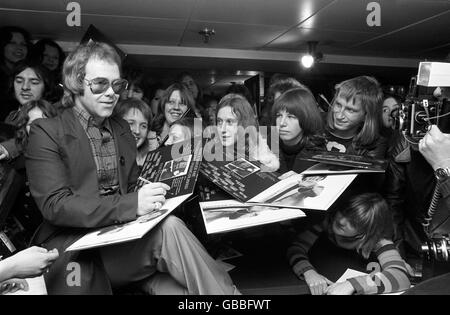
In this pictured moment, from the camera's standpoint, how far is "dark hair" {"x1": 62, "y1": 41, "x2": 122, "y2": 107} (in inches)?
45.9

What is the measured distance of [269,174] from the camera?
130 cm

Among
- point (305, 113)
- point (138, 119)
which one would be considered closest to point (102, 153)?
point (138, 119)

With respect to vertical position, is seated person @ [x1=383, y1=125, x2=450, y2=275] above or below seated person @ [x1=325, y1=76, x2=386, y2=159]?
below

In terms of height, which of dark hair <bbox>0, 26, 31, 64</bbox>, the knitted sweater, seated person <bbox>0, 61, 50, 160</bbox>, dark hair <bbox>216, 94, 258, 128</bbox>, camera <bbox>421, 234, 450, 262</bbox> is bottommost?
the knitted sweater

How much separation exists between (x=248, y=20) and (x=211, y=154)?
7.19 ft

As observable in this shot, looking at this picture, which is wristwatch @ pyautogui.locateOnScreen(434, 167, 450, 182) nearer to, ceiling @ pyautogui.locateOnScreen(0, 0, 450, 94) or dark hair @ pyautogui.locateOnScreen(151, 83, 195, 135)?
dark hair @ pyautogui.locateOnScreen(151, 83, 195, 135)

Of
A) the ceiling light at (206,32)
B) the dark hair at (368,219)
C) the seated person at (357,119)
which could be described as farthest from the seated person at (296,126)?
the ceiling light at (206,32)

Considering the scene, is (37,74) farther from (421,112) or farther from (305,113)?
(421,112)

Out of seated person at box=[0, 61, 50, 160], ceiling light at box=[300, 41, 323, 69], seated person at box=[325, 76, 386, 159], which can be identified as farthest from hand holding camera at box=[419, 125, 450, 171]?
ceiling light at box=[300, 41, 323, 69]

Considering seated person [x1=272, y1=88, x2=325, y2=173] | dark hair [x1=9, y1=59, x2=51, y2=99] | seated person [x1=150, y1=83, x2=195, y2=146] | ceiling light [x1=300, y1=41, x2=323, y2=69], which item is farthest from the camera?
ceiling light [x1=300, y1=41, x2=323, y2=69]

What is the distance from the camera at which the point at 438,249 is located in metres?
1.04

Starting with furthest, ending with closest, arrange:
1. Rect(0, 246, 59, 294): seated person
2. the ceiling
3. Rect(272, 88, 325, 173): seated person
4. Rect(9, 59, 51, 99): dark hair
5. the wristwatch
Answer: the ceiling → Rect(9, 59, 51, 99): dark hair → Rect(272, 88, 325, 173): seated person → the wristwatch → Rect(0, 246, 59, 294): seated person

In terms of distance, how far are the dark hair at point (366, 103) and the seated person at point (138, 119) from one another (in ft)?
3.45

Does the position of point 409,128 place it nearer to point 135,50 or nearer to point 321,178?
point 321,178
